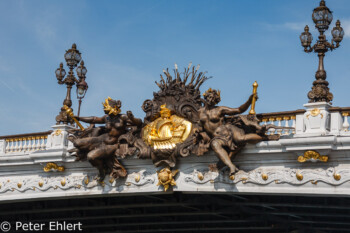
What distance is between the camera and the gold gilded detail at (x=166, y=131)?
34031mm

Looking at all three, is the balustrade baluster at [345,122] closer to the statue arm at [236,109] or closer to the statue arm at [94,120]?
the statue arm at [236,109]

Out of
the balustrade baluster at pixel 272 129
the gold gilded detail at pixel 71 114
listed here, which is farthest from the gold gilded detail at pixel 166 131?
the balustrade baluster at pixel 272 129

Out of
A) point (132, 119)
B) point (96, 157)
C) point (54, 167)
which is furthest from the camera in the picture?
point (54, 167)

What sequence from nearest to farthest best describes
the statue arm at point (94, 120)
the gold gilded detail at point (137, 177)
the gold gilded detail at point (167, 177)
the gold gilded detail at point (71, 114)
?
the gold gilded detail at point (167, 177), the gold gilded detail at point (137, 177), the statue arm at point (94, 120), the gold gilded detail at point (71, 114)

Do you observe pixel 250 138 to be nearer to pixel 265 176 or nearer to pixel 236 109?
pixel 236 109

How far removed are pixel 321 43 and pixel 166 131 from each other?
6819 mm

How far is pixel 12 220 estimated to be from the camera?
46.0m

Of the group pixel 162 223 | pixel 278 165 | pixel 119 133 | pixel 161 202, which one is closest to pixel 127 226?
pixel 162 223

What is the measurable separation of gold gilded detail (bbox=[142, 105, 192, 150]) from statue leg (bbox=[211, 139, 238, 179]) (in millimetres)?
2056

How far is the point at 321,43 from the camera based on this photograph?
31.7m

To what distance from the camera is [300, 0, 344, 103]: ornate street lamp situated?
3134 centimetres

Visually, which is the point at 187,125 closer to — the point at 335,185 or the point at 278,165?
the point at 278,165

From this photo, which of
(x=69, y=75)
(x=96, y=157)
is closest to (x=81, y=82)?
(x=69, y=75)

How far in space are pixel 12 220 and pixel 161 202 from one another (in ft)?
35.2
